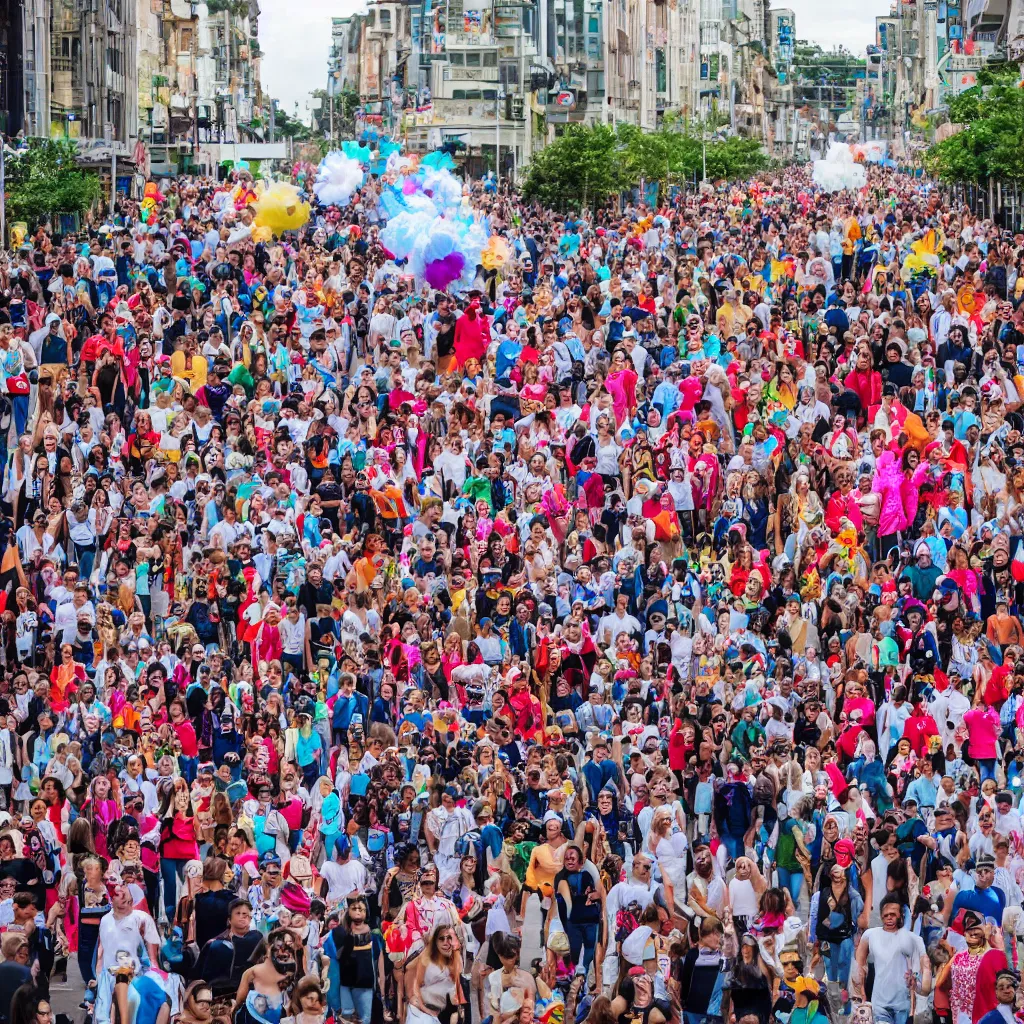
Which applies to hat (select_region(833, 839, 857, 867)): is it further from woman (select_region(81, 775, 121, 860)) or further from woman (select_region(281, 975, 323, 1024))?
woman (select_region(81, 775, 121, 860))

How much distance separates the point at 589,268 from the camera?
29828 mm

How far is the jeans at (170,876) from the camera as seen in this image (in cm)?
1368

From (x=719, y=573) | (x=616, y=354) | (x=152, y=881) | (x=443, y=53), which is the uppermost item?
(x=443, y=53)

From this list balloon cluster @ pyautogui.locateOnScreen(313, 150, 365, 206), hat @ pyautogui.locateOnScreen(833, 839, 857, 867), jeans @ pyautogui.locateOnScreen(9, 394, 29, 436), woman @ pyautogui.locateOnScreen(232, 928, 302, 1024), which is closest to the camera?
woman @ pyautogui.locateOnScreen(232, 928, 302, 1024)

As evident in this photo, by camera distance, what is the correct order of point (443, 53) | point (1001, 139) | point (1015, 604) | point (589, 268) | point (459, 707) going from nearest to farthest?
point (459, 707) → point (1015, 604) → point (589, 268) → point (1001, 139) → point (443, 53)

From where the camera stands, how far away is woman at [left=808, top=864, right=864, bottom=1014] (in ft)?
40.9

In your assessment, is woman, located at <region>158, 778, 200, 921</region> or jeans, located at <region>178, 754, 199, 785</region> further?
jeans, located at <region>178, 754, 199, 785</region>

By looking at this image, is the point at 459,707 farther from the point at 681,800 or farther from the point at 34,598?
the point at 34,598

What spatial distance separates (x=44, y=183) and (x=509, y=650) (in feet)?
132

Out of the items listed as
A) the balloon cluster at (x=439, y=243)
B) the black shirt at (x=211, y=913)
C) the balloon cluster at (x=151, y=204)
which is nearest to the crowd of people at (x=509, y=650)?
the black shirt at (x=211, y=913)

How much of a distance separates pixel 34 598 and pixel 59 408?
4.61m

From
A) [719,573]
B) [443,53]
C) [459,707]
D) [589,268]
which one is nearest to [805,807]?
[459,707]

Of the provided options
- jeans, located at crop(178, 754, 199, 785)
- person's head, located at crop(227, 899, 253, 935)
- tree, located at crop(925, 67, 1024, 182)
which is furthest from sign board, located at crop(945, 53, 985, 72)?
person's head, located at crop(227, 899, 253, 935)

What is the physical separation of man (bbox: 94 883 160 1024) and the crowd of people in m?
0.02
